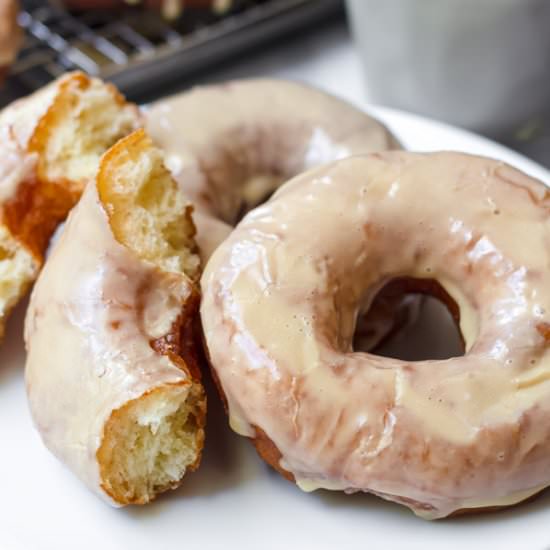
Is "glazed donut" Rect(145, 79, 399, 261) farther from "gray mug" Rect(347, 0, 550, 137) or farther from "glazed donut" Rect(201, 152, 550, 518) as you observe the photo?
"gray mug" Rect(347, 0, 550, 137)

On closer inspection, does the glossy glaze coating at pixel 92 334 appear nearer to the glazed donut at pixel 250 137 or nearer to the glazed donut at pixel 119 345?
the glazed donut at pixel 119 345

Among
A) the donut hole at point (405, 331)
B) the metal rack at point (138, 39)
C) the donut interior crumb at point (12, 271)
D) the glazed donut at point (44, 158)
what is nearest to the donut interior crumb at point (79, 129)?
the glazed donut at point (44, 158)

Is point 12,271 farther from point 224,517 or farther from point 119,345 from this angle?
point 224,517

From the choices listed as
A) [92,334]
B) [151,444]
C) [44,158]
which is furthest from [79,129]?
[151,444]

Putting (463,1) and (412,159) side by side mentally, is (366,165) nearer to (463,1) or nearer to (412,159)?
(412,159)

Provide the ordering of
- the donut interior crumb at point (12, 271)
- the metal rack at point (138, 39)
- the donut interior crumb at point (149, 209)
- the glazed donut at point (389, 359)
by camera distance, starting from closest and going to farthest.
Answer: the glazed donut at point (389, 359) → the donut interior crumb at point (149, 209) → the donut interior crumb at point (12, 271) → the metal rack at point (138, 39)

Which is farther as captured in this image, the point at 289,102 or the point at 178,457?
the point at 289,102

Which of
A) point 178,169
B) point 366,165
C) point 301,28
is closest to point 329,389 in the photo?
point 366,165
